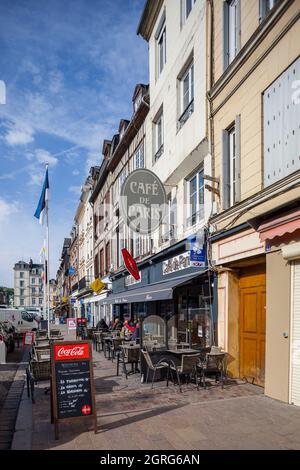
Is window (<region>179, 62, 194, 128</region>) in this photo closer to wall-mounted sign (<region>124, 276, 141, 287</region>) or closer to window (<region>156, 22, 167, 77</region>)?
window (<region>156, 22, 167, 77</region>)

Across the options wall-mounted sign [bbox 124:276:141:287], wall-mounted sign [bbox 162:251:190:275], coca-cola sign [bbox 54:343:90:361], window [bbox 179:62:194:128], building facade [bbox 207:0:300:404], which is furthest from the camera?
wall-mounted sign [bbox 124:276:141:287]

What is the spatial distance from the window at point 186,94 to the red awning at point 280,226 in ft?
20.5

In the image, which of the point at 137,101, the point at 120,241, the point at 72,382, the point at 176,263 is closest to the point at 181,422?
the point at 72,382

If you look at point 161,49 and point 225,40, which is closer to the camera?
point 225,40

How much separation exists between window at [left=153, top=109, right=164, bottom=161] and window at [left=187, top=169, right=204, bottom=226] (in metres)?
3.10

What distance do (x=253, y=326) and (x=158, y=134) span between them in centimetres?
1023

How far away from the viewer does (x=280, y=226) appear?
7.20 m

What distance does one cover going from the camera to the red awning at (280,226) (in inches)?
267

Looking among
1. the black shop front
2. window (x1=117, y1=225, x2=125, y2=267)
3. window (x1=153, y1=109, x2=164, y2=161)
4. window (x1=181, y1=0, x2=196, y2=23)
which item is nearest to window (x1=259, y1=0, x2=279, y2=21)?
window (x1=181, y1=0, x2=196, y2=23)

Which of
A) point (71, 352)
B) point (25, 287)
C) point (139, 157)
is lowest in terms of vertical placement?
point (25, 287)

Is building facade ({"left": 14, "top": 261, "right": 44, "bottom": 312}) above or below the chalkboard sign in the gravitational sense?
below

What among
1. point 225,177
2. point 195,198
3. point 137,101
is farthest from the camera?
point 137,101

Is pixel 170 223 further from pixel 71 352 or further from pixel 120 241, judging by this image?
pixel 120 241

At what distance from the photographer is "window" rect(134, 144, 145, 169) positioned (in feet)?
64.2
